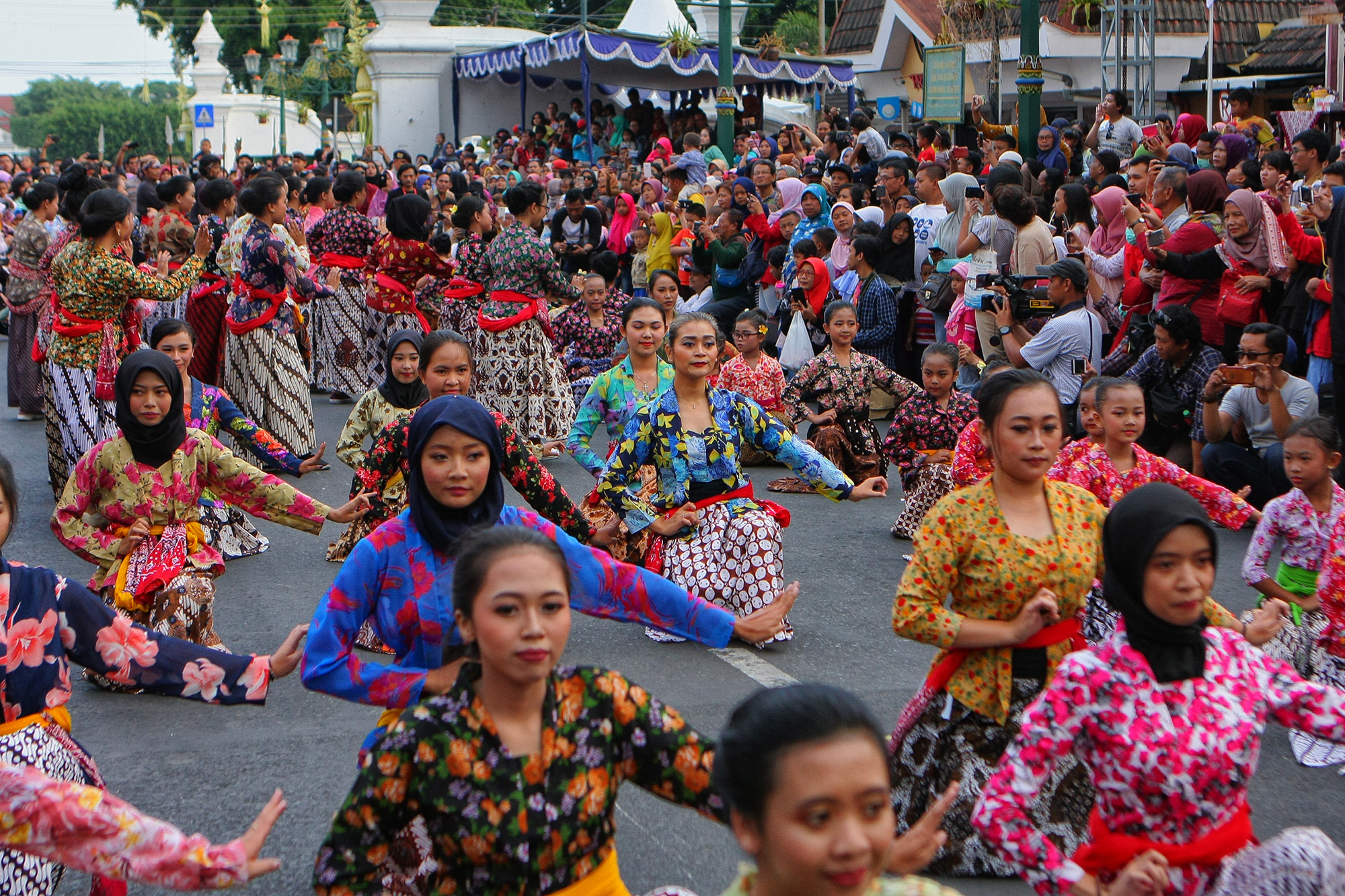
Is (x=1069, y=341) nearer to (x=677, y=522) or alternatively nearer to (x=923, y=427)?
(x=923, y=427)

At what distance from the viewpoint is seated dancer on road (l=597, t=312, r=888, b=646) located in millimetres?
6516

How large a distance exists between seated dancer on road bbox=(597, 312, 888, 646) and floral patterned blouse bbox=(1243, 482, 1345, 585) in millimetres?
1940

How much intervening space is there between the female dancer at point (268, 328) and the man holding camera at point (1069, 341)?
5.26 metres

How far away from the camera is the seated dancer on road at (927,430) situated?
27.9 ft

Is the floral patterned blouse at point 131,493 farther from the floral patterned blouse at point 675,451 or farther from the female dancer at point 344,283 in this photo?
the female dancer at point 344,283

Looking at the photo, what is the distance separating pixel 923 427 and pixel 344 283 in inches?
258

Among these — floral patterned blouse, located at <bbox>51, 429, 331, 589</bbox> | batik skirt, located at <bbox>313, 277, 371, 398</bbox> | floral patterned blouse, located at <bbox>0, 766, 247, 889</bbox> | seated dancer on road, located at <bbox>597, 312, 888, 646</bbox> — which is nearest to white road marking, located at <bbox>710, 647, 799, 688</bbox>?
seated dancer on road, located at <bbox>597, 312, 888, 646</bbox>

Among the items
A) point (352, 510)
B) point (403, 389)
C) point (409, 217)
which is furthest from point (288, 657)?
point (409, 217)

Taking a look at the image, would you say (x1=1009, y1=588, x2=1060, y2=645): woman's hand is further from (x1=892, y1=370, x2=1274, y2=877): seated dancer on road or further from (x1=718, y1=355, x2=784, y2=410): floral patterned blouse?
(x1=718, y1=355, x2=784, y2=410): floral patterned blouse

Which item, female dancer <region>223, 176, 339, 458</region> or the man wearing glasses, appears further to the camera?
female dancer <region>223, 176, 339, 458</region>

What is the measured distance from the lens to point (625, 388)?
26.3 feet

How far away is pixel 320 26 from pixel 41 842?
55435 millimetres

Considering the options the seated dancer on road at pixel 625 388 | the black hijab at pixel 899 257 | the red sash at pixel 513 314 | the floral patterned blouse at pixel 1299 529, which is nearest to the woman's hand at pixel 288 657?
the floral patterned blouse at pixel 1299 529

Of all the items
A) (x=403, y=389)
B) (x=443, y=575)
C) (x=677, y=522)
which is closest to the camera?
(x=443, y=575)
